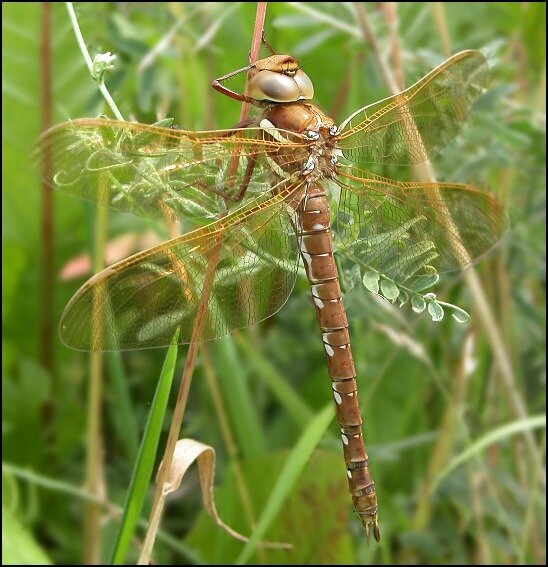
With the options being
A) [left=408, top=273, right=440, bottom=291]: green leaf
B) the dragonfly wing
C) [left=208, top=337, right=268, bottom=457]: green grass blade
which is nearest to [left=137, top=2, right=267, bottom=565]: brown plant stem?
the dragonfly wing

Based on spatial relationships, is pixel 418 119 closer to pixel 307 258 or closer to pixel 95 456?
pixel 307 258

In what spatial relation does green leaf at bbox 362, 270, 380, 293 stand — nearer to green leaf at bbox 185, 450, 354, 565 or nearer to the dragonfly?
the dragonfly

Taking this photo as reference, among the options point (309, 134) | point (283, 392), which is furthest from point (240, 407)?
point (309, 134)

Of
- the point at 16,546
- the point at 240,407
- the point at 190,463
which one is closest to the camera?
the point at 190,463

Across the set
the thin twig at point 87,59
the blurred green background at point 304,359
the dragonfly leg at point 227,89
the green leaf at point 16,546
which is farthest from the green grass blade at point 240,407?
the thin twig at point 87,59

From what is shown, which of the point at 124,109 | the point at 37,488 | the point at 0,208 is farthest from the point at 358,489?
the point at 0,208

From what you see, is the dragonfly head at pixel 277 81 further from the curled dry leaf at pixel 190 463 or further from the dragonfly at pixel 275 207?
the curled dry leaf at pixel 190 463

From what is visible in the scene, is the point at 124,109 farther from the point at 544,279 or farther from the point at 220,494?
the point at 544,279

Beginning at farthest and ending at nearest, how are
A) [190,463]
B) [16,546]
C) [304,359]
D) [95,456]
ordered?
1. [304,359]
2. [95,456]
3. [16,546]
4. [190,463]
